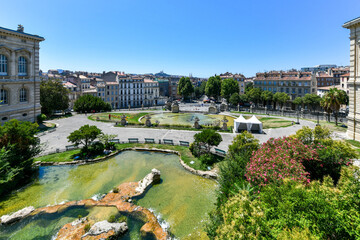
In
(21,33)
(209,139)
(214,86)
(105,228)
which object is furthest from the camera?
(214,86)

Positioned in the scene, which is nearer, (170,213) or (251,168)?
(251,168)

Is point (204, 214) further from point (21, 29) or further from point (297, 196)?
point (21, 29)

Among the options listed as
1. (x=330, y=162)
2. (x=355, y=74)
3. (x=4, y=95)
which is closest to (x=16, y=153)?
(x=4, y=95)

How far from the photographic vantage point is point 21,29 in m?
32.3

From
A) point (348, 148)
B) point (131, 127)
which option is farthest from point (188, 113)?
point (348, 148)

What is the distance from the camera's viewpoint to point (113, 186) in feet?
54.1

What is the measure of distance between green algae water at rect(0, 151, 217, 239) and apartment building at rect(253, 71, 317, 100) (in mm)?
62912

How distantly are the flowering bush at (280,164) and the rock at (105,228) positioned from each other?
24.3 feet

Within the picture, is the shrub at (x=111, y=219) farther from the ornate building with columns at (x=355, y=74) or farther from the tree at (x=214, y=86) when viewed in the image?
the tree at (x=214, y=86)

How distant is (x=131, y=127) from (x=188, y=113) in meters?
22.0

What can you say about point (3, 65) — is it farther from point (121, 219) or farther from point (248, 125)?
point (248, 125)

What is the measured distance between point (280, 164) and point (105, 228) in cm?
1008

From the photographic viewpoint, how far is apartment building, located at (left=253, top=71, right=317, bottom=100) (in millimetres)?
66419

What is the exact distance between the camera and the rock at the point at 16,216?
12.0 meters
